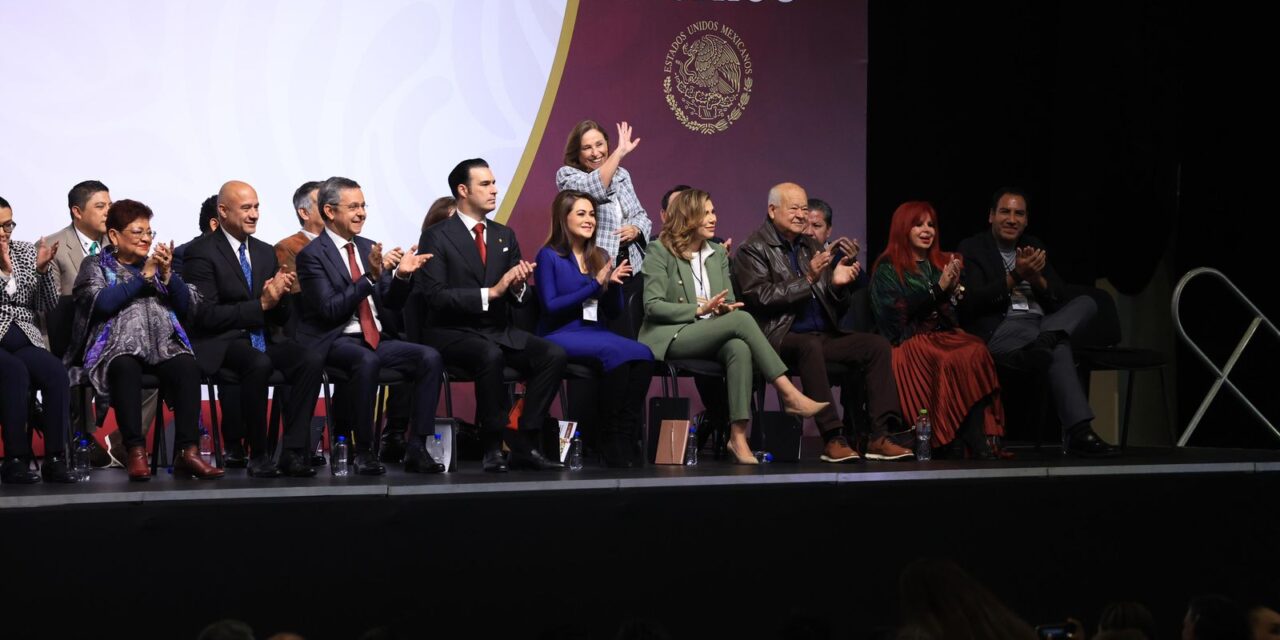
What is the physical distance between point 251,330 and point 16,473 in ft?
3.15

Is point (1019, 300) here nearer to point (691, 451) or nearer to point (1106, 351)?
point (1106, 351)

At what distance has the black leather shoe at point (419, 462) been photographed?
4.98 m

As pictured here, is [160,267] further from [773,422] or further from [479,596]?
[773,422]

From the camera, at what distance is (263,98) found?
650 centimetres

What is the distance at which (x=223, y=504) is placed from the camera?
13.4ft

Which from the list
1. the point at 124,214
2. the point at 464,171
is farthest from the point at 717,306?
the point at 124,214

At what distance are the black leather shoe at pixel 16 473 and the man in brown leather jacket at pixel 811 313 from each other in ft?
9.08

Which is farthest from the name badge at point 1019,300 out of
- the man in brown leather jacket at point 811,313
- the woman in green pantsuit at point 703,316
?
the woman in green pantsuit at point 703,316

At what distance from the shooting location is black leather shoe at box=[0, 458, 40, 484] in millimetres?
4473

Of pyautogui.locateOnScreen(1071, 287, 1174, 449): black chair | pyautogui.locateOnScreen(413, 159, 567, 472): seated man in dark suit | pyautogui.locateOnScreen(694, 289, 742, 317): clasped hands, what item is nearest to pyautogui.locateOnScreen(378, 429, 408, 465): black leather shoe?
pyautogui.locateOnScreen(413, 159, 567, 472): seated man in dark suit

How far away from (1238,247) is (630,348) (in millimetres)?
3632

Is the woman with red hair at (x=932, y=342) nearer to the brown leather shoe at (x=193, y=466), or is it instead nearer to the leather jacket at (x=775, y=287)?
the leather jacket at (x=775, y=287)

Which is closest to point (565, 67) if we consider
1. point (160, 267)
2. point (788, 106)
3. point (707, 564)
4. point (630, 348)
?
point (788, 106)

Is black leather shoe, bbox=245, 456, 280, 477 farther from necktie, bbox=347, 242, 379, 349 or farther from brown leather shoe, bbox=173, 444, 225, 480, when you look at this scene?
necktie, bbox=347, 242, 379, 349
